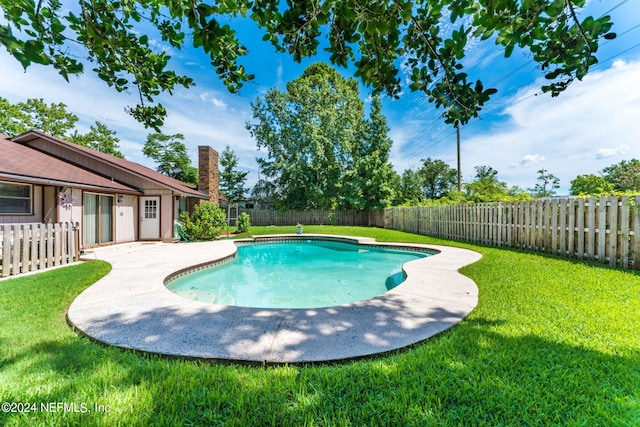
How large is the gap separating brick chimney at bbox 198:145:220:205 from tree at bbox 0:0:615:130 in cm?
1423

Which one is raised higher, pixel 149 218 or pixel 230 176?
pixel 230 176

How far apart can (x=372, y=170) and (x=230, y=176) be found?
645 inches

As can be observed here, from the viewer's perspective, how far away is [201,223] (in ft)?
41.2

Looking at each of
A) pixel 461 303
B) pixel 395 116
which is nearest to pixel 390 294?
pixel 461 303

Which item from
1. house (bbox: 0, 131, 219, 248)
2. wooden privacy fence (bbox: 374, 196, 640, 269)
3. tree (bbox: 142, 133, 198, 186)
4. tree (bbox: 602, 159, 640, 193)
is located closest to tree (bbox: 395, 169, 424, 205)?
wooden privacy fence (bbox: 374, 196, 640, 269)

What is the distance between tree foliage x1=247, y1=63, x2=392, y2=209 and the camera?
22422 millimetres

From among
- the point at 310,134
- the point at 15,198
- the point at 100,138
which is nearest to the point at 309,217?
the point at 310,134

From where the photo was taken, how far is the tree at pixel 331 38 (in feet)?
5.22

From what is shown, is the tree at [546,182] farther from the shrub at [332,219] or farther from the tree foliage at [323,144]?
the shrub at [332,219]

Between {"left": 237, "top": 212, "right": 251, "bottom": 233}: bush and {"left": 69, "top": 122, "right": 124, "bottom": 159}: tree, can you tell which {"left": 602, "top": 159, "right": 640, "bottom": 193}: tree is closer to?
{"left": 237, "top": 212, "right": 251, "bottom": 233}: bush

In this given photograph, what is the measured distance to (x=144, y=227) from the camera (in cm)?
1173

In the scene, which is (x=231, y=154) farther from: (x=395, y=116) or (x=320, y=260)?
(x=320, y=260)

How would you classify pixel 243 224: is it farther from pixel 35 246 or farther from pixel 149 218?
pixel 35 246

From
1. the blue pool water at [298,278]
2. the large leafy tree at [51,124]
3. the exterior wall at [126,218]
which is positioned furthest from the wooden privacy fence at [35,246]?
the large leafy tree at [51,124]
